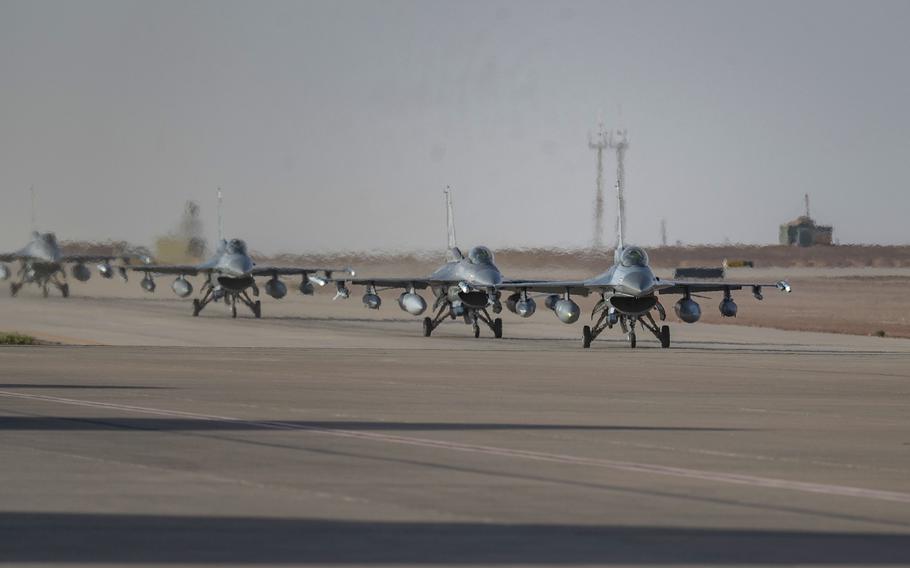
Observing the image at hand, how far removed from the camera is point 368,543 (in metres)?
12.9

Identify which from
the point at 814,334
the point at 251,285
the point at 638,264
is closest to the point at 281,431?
the point at 638,264

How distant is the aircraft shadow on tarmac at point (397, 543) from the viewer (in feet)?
40.1

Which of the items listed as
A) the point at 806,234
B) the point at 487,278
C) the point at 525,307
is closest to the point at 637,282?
the point at 525,307

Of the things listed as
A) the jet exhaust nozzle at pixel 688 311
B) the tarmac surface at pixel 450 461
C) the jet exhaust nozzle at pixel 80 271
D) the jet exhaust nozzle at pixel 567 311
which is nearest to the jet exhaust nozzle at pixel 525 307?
the jet exhaust nozzle at pixel 567 311

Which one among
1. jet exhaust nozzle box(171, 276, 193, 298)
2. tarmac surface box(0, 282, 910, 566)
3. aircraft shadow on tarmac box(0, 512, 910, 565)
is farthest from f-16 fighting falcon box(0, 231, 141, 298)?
aircraft shadow on tarmac box(0, 512, 910, 565)

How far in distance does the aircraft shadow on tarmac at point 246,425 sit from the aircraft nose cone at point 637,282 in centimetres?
2362

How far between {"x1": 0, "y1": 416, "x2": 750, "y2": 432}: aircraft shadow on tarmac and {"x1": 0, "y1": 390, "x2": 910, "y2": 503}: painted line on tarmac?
7.1 inches

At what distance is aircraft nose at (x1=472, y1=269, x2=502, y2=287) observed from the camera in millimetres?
54219

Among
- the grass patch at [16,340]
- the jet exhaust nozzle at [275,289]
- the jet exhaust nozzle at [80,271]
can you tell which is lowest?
the grass patch at [16,340]

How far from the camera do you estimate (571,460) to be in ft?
62.8

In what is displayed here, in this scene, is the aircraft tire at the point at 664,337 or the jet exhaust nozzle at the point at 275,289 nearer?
Answer: the aircraft tire at the point at 664,337

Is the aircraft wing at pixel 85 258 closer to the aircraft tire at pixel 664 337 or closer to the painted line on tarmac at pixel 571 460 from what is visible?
the aircraft tire at pixel 664 337

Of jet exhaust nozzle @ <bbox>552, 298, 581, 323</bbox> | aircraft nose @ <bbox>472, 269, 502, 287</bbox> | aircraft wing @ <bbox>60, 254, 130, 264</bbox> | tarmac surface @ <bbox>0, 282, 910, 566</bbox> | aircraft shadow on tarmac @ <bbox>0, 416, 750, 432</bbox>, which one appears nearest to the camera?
tarmac surface @ <bbox>0, 282, 910, 566</bbox>

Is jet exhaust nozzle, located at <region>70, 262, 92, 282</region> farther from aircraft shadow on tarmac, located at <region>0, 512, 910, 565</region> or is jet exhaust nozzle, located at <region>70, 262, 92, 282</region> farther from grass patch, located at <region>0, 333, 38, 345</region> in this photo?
aircraft shadow on tarmac, located at <region>0, 512, 910, 565</region>
